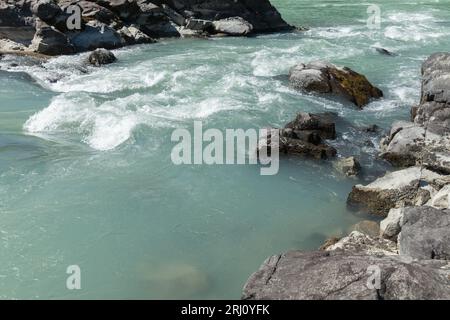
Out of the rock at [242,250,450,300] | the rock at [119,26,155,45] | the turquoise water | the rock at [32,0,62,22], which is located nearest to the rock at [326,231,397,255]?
the rock at [242,250,450,300]

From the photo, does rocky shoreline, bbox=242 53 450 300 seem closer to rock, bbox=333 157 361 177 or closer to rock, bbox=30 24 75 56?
rock, bbox=333 157 361 177

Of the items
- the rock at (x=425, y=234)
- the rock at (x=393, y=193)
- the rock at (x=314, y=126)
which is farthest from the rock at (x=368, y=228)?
the rock at (x=314, y=126)

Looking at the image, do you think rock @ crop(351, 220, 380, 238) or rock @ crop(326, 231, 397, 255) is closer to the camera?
rock @ crop(326, 231, 397, 255)

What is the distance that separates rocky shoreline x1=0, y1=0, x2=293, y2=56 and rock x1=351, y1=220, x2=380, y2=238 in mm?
22310

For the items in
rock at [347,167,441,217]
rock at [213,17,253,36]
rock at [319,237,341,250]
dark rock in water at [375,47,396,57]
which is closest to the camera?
rock at [319,237,341,250]

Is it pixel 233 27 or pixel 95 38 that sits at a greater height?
pixel 233 27

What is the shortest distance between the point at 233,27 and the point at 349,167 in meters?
25.7

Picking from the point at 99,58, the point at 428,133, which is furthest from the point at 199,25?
the point at 428,133

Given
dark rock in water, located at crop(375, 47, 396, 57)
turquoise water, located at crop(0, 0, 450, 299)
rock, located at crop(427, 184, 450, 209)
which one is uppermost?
rock, located at crop(427, 184, 450, 209)

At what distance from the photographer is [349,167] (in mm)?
14875

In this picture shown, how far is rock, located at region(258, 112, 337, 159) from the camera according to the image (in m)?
15.8

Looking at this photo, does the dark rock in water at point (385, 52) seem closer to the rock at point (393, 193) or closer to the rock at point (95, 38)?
the rock at point (95, 38)

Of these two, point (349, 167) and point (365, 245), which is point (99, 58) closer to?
point (349, 167)
